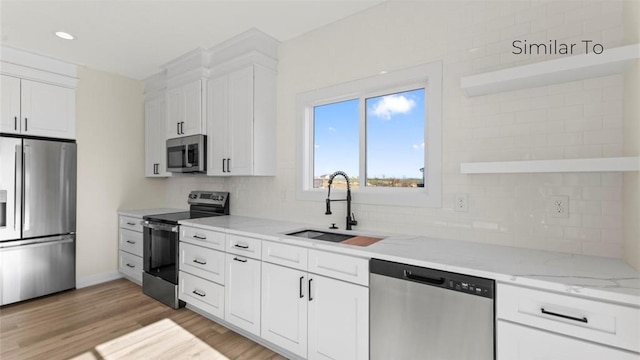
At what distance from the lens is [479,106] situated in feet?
6.47

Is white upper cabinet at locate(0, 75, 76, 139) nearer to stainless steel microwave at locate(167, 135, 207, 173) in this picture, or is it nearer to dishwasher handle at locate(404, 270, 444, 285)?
stainless steel microwave at locate(167, 135, 207, 173)

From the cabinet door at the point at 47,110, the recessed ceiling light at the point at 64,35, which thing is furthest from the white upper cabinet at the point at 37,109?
the recessed ceiling light at the point at 64,35

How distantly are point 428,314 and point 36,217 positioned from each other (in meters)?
4.03

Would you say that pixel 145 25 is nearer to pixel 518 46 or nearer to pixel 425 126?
pixel 425 126

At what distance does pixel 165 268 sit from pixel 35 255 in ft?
4.82

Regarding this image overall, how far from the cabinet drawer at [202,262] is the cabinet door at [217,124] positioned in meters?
0.82

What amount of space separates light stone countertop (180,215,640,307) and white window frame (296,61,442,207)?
1.13 ft

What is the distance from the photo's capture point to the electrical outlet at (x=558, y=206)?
170 cm

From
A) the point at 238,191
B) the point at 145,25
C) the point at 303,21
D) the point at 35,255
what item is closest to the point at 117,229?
the point at 35,255

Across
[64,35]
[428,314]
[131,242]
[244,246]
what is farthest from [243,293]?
[64,35]

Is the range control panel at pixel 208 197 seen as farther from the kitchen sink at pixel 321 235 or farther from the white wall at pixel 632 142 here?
the white wall at pixel 632 142

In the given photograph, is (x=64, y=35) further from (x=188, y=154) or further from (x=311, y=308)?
(x=311, y=308)

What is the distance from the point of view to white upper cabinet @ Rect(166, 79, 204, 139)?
10.9 ft

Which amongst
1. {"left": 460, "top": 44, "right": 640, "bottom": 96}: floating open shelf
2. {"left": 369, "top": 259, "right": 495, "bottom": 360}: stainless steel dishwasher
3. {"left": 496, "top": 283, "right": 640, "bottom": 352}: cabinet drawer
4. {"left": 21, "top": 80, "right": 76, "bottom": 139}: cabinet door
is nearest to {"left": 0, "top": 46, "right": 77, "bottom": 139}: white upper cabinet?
{"left": 21, "top": 80, "right": 76, "bottom": 139}: cabinet door
